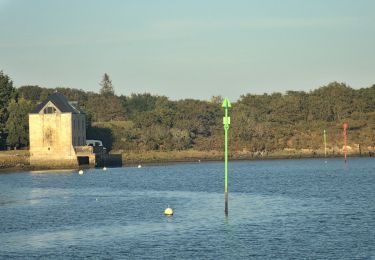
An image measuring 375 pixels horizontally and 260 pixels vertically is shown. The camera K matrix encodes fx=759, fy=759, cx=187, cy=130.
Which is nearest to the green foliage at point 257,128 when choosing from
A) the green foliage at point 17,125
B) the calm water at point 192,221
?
the green foliage at point 17,125

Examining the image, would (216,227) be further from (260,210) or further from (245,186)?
(245,186)

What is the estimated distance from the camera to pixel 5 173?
127 meters

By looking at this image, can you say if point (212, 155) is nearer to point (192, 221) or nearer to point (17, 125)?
point (17, 125)

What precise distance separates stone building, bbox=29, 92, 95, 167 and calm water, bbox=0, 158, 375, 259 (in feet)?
136

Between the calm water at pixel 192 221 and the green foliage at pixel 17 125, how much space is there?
57801 mm

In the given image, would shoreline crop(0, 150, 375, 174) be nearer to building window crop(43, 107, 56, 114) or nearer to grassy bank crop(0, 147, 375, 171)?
grassy bank crop(0, 147, 375, 171)

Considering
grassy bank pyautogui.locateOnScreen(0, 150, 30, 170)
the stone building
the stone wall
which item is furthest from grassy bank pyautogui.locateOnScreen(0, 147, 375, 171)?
grassy bank pyautogui.locateOnScreen(0, 150, 30, 170)

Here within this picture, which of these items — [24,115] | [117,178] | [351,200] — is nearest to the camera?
[351,200]

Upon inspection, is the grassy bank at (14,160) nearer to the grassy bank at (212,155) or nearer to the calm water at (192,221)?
the grassy bank at (212,155)

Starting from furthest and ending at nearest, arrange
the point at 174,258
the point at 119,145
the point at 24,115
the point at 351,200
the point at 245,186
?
1. the point at 119,145
2. the point at 24,115
3. the point at 245,186
4. the point at 351,200
5. the point at 174,258

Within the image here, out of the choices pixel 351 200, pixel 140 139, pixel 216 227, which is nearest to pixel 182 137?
pixel 140 139

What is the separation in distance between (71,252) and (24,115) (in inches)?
4363

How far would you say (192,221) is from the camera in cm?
5366

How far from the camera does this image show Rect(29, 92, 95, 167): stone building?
443 feet
